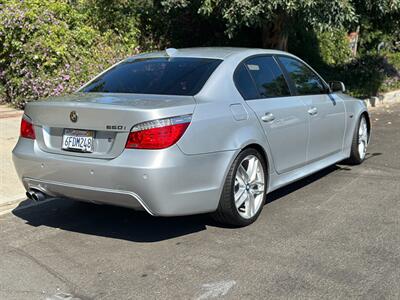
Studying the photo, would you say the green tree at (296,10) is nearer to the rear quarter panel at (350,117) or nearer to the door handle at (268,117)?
the rear quarter panel at (350,117)

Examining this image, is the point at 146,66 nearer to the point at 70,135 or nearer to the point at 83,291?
the point at 70,135

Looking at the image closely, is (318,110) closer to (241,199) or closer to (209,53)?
(209,53)

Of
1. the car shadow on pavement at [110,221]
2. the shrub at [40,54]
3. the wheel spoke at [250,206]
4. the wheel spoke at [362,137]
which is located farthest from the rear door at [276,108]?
the shrub at [40,54]

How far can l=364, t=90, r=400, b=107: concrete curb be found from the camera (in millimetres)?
13500

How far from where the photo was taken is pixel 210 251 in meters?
4.42

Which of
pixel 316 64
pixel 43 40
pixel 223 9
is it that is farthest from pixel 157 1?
pixel 316 64

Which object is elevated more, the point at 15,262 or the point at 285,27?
the point at 285,27

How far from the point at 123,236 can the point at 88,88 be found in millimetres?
1489

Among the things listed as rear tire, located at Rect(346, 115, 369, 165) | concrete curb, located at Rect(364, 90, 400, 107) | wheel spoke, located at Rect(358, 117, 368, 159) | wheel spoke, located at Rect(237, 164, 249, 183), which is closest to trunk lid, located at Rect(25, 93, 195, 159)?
wheel spoke, located at Rect(237, 164, 249, 183)

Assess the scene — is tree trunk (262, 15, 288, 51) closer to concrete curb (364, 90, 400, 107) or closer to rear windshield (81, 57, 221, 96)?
concrete curb (364, 90, 400, 107)

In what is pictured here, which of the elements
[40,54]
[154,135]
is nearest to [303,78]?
[154,135]

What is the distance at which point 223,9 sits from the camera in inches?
418

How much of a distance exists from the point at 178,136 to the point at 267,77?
1.63 meters

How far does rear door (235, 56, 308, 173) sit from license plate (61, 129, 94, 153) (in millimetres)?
1446
